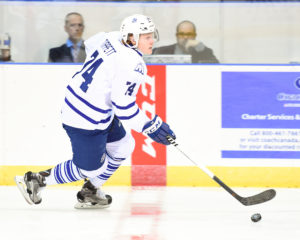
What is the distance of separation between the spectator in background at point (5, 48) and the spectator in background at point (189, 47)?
1038 millimetres

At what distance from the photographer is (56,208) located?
4305 millimetres

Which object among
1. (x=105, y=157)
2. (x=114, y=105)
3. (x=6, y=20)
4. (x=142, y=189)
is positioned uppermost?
(x=6, y=20)

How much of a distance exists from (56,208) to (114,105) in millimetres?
854

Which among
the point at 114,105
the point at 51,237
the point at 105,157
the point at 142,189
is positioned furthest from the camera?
the point at 142,189

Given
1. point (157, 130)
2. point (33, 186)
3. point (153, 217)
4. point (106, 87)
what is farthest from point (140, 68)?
point (33, 186)

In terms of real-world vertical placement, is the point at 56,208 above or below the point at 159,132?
below

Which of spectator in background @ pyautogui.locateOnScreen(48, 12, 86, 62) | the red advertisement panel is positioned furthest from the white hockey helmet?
spectator in background @ pyautogui.locateOnScreen(48, 12, 86, 62)

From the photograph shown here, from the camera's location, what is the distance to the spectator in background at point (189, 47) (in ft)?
16.9

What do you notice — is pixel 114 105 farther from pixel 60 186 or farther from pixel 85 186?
pixel 60 186

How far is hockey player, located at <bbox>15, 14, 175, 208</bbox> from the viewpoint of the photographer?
12.4 ft

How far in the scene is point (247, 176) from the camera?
200 inches

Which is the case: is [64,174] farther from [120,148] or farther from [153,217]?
[153,217]

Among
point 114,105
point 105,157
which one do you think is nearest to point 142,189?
point 105,157

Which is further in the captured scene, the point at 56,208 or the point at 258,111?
the point at 258,111
